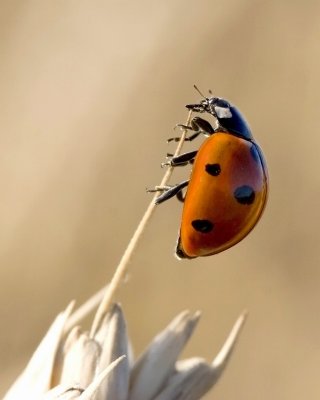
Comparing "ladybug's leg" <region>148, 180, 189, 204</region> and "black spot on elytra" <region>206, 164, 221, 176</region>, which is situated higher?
"black spot on elytra" <region>206, 164, 221, 176</region>

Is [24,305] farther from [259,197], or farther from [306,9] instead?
[306,9]

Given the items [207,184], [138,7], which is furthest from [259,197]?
[138,7]

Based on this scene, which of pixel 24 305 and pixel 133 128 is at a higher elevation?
pixel 133 128

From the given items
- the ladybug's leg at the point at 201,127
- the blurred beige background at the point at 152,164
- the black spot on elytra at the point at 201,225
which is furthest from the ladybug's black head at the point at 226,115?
the blurred beige background at the point at 152,164

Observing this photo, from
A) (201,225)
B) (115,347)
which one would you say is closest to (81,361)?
(115,347)

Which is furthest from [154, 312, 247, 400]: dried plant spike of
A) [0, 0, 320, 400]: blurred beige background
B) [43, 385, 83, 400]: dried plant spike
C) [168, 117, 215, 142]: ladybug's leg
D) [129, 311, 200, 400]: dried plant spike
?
[0, 0, 320, 400]: blurred beige background

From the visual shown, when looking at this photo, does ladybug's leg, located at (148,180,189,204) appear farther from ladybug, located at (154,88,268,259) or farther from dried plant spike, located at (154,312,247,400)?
dried plant spike, located at (154,312,247,400)

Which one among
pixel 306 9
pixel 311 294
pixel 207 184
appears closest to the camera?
pixel 207 184

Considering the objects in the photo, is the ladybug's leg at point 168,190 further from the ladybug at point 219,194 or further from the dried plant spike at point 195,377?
the dried plant spike at point 195,377
